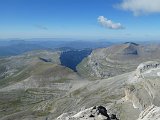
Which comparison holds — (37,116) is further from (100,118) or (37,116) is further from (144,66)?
(100,118)

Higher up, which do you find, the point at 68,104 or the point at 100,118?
the point at 100,118

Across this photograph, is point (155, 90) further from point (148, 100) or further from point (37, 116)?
point (37, 116)

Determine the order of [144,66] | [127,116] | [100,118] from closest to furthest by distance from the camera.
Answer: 1. [100,118]
2. [127,116]
3. [144,66]

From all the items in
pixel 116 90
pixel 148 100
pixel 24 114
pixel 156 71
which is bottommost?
pixel 24 114

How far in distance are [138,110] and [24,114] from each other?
103302 mm

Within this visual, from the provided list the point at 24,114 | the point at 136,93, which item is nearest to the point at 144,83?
the point at 136,93

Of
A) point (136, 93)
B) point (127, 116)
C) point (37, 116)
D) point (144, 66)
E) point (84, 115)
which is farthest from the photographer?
point (37, 116)

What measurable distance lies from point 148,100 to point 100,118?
177ft

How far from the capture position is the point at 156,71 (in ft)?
398

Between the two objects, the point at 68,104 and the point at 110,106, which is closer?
the point at 110,106

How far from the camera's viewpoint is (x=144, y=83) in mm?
116250

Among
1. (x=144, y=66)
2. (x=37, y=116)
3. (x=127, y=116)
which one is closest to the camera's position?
(x=127, y=116)

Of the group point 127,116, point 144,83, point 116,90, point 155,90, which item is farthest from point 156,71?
point 116,90

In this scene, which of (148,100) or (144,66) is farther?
(144,66)
